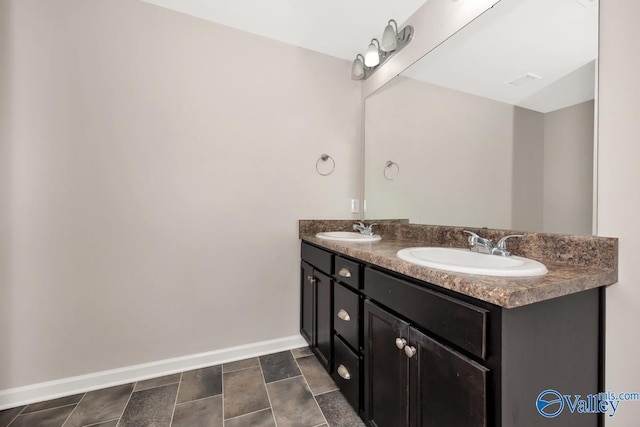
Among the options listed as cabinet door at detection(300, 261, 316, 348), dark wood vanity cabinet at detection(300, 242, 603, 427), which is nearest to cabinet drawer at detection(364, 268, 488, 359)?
dark wood vanity cabinet at detection(300, 242, 603, 427)

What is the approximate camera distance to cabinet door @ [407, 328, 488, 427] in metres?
0.66

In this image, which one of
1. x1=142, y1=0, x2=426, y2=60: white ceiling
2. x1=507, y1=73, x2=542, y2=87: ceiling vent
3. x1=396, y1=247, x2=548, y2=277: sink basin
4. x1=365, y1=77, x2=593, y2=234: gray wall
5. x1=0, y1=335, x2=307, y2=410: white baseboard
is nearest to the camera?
x1=396, y1=247, x2=548, y2=277: sink basin

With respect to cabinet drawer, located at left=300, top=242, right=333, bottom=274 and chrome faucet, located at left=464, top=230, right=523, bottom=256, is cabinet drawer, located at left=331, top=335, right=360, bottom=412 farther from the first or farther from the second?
chrome faucet, located at left=464, top=230, right=523, bottom=256

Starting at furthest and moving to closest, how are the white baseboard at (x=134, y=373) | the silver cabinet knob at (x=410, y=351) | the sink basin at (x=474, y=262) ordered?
the white baseboard at (x=134, y=373), the silver cabinet knob at (x=410, y=351), the sink basin at (x=474, y=262)

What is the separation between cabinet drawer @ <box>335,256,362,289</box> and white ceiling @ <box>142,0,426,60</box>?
5.05ft

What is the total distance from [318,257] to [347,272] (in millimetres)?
366

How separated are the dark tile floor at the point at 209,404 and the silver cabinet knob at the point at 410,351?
648 mm

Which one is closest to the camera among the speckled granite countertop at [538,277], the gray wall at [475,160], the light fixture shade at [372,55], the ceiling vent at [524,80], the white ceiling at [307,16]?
the speckled granite countertop at [538,277]

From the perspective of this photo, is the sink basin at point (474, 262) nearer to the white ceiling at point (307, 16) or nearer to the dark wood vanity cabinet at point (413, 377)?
the dark wood vanity cabinet at point (413, 377)

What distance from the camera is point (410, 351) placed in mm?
857

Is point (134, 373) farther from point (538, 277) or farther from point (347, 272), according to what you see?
point (538, 277)

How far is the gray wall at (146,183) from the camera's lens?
1.37 metres

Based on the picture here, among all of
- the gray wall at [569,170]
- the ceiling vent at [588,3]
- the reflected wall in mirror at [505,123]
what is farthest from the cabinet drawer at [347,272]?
the ceiling vent at [588,3]

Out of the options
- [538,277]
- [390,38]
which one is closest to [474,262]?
[538,277]
